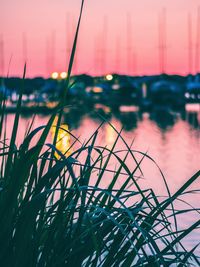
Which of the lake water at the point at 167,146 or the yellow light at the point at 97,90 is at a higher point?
the yellow light at the point at 97,90

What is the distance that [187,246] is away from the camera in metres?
6.96

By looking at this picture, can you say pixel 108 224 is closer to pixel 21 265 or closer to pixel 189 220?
pixel 21 265

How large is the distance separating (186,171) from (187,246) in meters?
9.57

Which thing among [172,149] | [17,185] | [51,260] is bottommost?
[172,149]

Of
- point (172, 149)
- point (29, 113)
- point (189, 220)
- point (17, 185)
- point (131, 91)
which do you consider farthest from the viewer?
point (131, 91)

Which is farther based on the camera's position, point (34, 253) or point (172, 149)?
point (172, 149)

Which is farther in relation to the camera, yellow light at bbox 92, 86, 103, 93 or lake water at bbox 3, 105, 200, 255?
yellow light at bbox 92, 86, 103, 93

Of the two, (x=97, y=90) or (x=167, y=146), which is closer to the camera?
(x=167, y=146)

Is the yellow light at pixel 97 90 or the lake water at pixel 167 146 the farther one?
the yellow light at pixel 97 90

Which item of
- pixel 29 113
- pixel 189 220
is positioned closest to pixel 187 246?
pixel 189 220

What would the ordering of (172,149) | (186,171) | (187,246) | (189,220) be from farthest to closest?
(172,149), (186,171), (189,220), (187,246)

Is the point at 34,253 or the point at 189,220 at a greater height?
the point at 34,253

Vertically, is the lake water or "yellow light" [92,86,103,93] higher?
"yellow light" [92,86,103,93]

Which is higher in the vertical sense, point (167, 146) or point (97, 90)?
point (97, 90)
